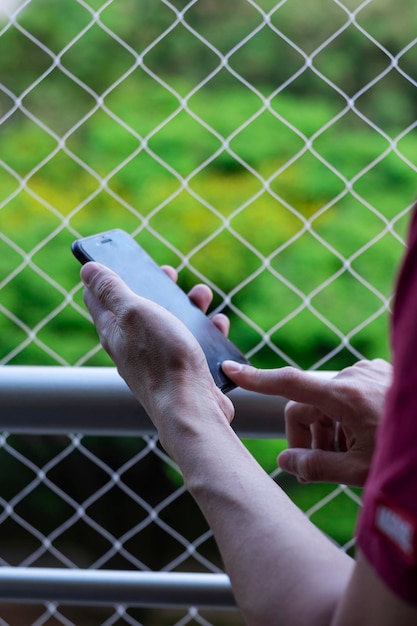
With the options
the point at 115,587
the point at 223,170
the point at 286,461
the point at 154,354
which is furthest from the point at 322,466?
the point at 223,170

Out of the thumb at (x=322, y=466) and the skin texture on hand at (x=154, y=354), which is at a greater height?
the skin texture on hand at (x=154, y=354)

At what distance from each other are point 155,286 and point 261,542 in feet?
1.33

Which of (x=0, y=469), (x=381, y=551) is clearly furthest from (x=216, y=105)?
(x=381, y=551)

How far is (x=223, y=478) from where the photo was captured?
65 cm

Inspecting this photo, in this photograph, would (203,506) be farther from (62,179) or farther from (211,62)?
(211,62)

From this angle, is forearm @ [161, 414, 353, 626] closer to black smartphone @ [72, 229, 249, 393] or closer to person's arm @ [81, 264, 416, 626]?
person's arm @ [81, 264, 416, 626]

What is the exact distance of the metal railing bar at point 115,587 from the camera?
100 centimetres

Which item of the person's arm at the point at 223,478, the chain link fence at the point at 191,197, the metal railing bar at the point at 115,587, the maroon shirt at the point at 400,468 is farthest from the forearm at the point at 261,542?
the chain link fence at the point at 191,197

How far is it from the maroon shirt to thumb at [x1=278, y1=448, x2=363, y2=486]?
0.35 metres

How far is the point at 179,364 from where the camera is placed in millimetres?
768

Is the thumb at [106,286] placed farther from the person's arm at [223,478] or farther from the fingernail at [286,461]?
the fingernail at [286,461]

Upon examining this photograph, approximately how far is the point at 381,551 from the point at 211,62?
7.33 ft

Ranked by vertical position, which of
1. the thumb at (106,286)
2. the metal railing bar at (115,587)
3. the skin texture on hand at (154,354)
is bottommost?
the metal railing bar at (115,587)

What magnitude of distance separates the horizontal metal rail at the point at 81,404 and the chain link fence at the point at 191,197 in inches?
43.0
